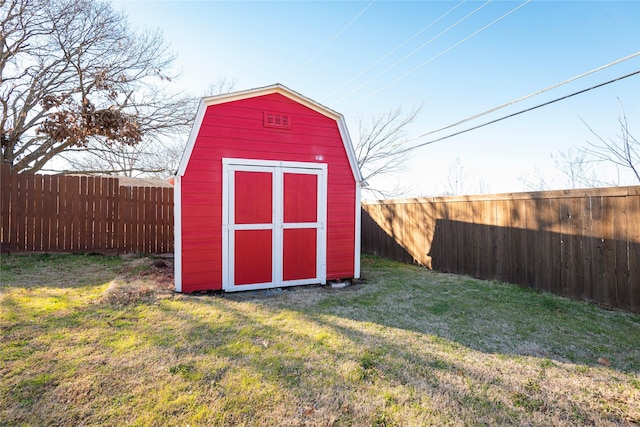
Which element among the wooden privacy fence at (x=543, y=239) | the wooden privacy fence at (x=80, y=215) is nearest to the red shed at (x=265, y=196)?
the wooden privacy fence at (x=543, y=239)

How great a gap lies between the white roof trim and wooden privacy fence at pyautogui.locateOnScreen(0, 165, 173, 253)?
3764 mm

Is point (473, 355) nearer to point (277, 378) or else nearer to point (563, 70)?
point (277, 378)

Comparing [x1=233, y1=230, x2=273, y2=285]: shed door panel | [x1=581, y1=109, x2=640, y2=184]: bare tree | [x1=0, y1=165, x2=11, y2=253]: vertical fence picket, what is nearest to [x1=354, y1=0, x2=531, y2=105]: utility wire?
[x1=581, y1=109, x2=640, y2=184]: bare tree

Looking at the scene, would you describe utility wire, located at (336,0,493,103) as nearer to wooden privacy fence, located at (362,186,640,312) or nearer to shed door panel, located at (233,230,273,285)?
wooden privacy fence, located at (362,186,640,312)

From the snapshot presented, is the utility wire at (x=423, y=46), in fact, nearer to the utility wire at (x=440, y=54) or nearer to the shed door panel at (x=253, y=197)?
the utility wire at (x=440, y=54)

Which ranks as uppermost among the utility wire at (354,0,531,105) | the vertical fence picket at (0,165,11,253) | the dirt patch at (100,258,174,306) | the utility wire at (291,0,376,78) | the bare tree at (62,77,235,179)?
the utility wire at (291,0,376,78)

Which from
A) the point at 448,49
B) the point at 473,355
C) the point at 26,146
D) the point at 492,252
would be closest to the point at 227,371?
the point at 473,355

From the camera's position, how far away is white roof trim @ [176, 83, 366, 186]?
441 centimetres

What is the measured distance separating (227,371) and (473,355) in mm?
1978

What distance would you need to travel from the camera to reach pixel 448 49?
843 cm

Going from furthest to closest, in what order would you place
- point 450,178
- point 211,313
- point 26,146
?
1. point 450,178
2. point 26,146
3. point 211,313

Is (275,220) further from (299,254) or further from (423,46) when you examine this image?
(423,46)

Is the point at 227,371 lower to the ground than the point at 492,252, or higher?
lower

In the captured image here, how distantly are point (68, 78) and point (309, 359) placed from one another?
1167cm
